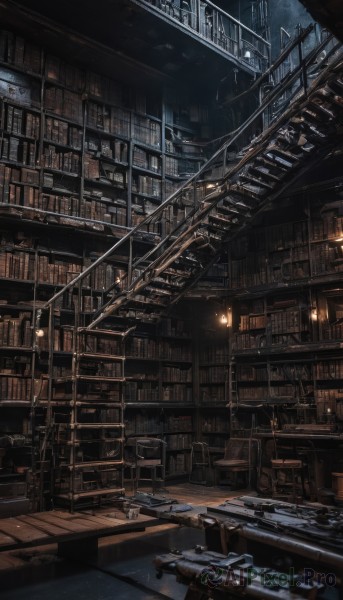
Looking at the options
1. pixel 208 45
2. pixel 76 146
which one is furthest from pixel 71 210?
pixel 208 45

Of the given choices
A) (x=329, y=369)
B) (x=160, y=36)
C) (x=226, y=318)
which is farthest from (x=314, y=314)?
(x=160, y=36)

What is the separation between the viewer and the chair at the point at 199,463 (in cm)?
838

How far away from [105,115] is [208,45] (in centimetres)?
224

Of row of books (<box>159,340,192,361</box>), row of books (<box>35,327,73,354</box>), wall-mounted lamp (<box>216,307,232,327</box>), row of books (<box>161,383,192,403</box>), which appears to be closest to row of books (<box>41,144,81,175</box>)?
row of books (<box>35,327,73,354</box>)

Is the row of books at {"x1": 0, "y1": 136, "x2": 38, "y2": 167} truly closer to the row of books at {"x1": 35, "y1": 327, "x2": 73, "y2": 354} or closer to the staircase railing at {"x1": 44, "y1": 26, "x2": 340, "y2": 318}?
the staircase railing at {"x1": 44, "y1": 26, "x2": 340, "y2": 318}

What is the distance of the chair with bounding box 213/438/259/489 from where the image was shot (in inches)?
293

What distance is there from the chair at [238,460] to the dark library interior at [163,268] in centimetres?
4

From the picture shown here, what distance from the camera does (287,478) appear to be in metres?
6.88

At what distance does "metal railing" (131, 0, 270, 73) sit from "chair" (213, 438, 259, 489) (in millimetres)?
6927

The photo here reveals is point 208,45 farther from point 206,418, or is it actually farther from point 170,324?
point 206,418

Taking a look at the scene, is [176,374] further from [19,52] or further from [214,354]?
[19,52]

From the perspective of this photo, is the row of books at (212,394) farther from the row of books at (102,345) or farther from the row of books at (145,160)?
the row of books at (145,160)

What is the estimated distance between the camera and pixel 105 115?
30.3ft

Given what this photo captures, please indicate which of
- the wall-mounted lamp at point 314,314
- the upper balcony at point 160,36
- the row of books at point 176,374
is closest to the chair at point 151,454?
the row of books at point 176,374
